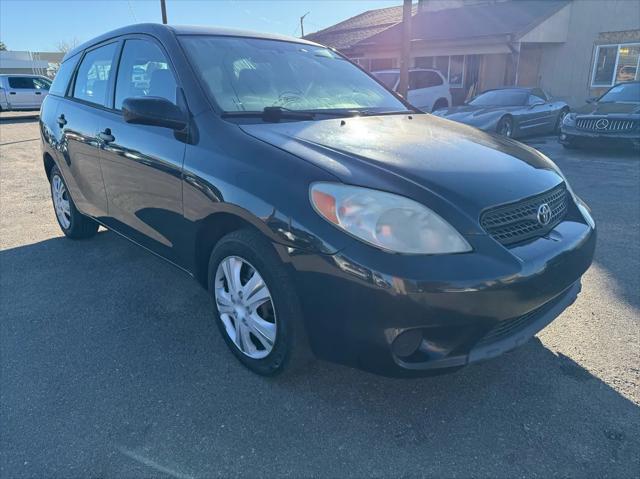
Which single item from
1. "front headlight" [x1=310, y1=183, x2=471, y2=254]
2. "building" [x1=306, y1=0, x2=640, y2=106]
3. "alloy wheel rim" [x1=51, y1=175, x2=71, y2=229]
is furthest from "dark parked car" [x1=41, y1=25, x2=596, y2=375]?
"building" [x1=306, y1=0, x2=640, y2=106]

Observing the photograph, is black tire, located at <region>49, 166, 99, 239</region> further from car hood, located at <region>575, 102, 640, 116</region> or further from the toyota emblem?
car hood, located at <region>575, 102, 640, 116</region>

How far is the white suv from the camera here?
45.3 feet

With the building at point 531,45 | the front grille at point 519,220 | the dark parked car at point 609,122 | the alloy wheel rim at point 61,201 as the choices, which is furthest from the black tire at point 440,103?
the front grille at point 519,220

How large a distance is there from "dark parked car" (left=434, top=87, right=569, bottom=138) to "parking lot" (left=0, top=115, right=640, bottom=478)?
746cm

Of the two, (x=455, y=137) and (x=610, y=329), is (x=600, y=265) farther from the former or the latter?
(x=455, y=137)

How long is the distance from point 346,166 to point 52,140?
11.1ft

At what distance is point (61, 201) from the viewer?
4605 mm

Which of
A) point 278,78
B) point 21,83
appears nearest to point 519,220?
point 278,78

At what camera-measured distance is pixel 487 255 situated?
6.37 ft

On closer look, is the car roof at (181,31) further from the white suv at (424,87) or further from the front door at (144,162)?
the white suv at (424,87)

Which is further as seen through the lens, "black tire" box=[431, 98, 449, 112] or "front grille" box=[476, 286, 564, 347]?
"black tire" box=[431, 98, 449, 112]

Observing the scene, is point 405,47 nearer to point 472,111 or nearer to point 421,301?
point 472,111

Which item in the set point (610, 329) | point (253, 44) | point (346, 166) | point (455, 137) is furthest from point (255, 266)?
point (610, 329)

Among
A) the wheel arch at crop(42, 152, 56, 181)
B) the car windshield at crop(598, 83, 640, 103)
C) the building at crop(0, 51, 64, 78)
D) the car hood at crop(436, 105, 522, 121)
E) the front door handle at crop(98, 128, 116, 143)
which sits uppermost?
the building at crop(0, 51, 64, 78)
